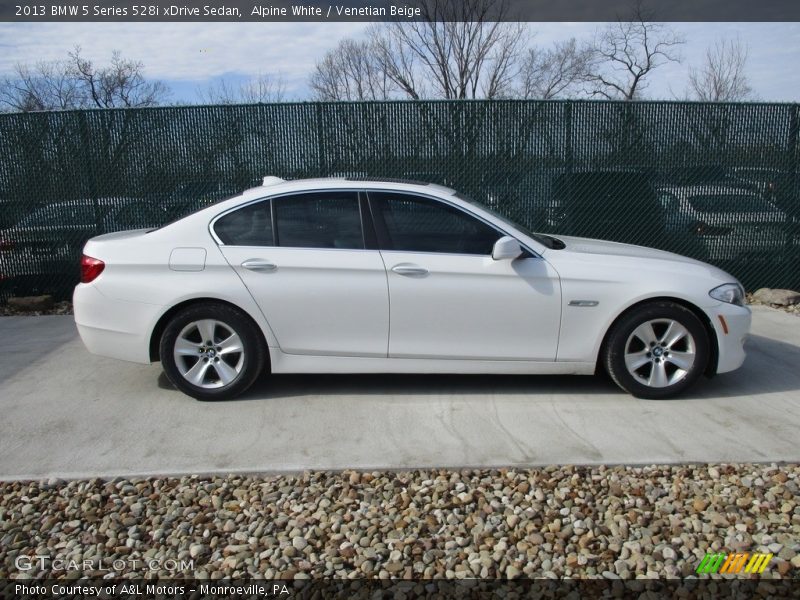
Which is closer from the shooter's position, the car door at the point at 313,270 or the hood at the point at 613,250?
the car door at the point at 313,270

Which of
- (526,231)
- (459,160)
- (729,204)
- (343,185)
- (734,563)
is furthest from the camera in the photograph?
(729,204)

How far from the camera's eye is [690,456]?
4066 mm

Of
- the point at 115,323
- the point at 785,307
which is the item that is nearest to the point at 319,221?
the point at 115,323

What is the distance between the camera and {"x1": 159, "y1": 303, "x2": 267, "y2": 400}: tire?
482 centimetres

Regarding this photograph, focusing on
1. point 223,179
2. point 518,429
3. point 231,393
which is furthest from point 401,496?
point 223,179

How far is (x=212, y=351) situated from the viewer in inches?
193

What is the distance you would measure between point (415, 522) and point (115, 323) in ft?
8.95

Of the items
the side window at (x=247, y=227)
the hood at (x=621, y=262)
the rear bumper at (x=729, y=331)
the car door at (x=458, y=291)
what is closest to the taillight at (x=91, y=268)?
the side window at (x=247, y=227)

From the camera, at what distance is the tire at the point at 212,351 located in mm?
4820

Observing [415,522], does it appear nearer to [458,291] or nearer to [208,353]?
[458,291]

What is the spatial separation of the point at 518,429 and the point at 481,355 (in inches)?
24.8
